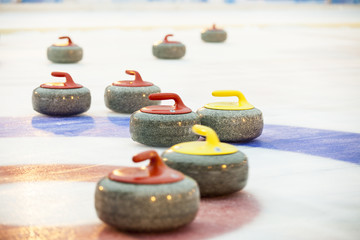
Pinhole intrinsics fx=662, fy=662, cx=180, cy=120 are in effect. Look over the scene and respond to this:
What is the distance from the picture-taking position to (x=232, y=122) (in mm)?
7285

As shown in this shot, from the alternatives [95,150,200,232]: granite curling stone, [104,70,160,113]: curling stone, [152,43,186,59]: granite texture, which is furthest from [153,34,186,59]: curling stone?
[95,150,200,232]: granite curling stone

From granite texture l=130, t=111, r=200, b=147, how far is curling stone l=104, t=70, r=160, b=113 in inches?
78.7

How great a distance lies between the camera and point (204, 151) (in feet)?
17.2

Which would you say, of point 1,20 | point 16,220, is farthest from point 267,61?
point 1,20

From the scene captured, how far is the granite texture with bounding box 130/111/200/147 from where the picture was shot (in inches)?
276

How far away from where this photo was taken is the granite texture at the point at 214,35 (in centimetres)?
2342

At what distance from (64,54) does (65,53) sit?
0.04 metres

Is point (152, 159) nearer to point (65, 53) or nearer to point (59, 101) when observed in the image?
point (59, 101)

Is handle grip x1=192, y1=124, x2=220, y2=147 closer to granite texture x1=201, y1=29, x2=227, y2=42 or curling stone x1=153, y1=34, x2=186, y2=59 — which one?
curling stone x1=153, y1=34, x2=186, y2=59

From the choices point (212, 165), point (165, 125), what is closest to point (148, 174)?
point (212, 165)

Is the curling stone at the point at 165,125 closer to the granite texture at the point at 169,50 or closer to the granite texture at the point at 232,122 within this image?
the granite texture at the point at 232,122

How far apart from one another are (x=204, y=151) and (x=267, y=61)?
506 inches

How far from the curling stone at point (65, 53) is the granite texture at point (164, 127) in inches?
377

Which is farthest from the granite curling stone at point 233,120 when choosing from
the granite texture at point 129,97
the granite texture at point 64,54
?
the granite texture at point 64,54
